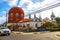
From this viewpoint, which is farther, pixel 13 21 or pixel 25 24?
pixel 13 21

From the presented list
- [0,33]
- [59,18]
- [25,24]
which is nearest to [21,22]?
[25,24]

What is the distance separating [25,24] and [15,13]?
33.3 feet

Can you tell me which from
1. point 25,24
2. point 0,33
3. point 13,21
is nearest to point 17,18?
point 13,21

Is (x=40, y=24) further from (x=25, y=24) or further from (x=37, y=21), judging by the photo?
(x=25, y=24)

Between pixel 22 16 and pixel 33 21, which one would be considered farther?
pixel 22 16

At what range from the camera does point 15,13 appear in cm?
8456

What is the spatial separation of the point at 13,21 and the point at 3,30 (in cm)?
5468

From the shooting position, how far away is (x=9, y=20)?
281ft

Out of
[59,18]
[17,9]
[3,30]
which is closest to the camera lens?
[3,30]

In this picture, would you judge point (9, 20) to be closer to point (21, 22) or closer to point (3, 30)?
point (21, 22)

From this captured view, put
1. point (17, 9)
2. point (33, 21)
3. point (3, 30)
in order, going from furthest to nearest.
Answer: point (17, 9) < point (33, 21) < point (3, 30)

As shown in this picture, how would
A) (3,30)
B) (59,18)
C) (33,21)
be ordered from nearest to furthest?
(3,30) → (33,21) → (59,18)

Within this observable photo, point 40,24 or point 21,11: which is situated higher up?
point 21,11

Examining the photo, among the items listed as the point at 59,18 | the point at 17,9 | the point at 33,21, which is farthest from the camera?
the point at 59,18
